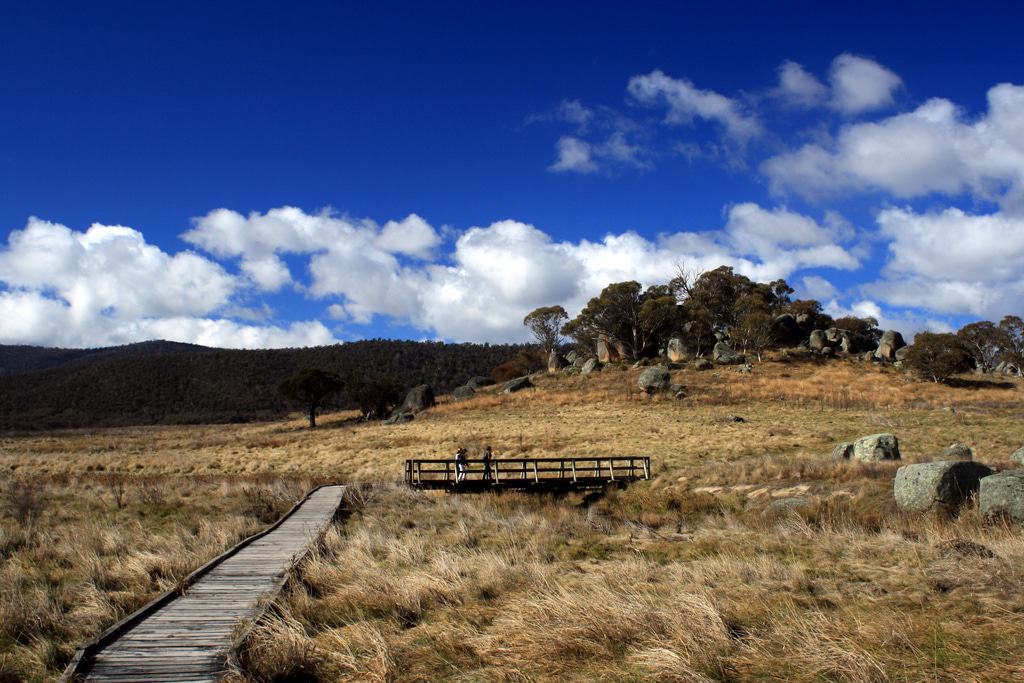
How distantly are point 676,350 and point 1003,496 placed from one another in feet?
178

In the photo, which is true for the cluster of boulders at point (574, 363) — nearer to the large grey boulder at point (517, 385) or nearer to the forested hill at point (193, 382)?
the large grey boulder at point (517, 385)

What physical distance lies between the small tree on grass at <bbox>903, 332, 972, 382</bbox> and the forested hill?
54836 millimetres

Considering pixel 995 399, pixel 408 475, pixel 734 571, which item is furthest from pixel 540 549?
pixel 995 399

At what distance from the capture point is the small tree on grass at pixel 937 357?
1982 inches

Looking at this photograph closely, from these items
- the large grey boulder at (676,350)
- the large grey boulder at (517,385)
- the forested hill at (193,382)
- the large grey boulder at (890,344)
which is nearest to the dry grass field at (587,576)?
the large grey boulder at (517,385)

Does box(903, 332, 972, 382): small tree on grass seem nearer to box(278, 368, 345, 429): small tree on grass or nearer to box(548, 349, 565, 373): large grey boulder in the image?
box(548, 349, 565, 373): large grey boulder

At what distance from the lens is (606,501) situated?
67.3ft

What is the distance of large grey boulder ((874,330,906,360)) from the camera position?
214 feet

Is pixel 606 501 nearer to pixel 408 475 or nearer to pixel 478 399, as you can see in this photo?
pixel 408 475

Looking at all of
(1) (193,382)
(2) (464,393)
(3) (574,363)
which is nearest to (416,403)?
(2) (464,393)

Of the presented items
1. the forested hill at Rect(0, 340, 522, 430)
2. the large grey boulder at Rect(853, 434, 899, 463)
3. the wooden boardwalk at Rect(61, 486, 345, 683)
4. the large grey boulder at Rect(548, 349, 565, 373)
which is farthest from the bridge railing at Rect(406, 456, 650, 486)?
the forested hill at Rect(0, 340, 522, 430)

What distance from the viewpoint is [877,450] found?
2052 centimetres

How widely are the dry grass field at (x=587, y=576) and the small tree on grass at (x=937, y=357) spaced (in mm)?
27692

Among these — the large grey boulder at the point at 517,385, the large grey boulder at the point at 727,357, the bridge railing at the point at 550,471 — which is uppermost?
the large grey boulder at the point at 727,357
